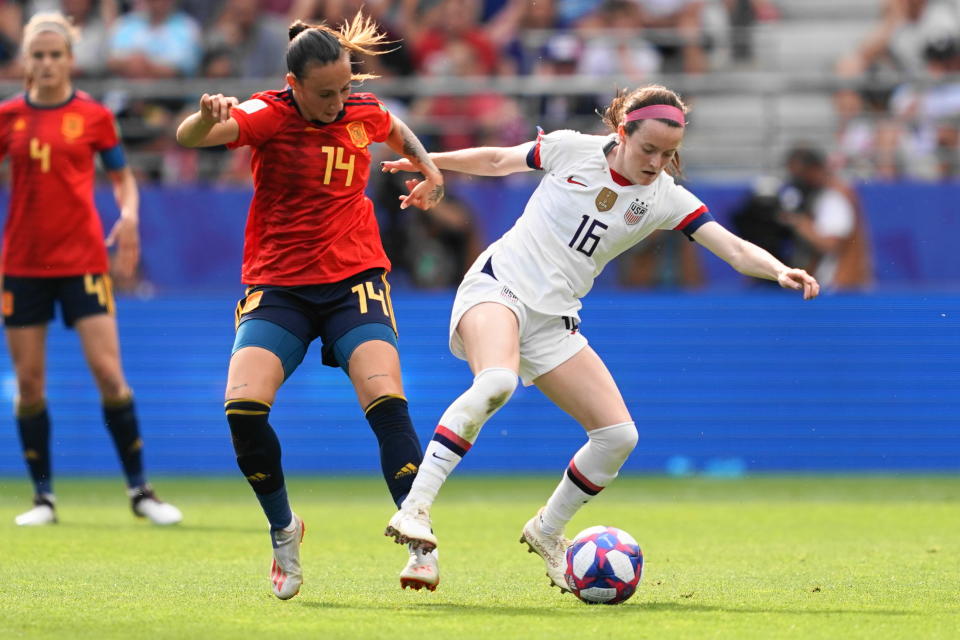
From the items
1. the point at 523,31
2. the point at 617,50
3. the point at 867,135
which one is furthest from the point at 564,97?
the point at 867,135

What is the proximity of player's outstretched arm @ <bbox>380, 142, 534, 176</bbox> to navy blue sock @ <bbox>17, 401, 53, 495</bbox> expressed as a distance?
13.6 feet

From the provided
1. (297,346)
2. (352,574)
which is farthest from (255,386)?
(352,574)

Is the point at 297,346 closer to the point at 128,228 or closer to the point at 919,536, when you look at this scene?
the point at 128,228

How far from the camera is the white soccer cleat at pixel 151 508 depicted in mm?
9703

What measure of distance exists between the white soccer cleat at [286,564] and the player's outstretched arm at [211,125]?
5.55ft

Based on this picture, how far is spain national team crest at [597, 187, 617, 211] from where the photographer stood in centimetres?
678

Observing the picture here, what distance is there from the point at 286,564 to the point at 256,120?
189 cm

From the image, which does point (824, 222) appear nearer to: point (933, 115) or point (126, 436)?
point (933, 115)

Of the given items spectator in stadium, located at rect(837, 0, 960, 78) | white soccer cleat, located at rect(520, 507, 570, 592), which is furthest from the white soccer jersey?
spectator in stadium, located at rect(837, 0, 960, 78)

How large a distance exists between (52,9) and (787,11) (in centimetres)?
840

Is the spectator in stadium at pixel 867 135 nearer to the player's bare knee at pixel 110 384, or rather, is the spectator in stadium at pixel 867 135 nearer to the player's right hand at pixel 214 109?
the player's bare knee at pixel 110 384

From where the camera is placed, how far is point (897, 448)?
13.7m

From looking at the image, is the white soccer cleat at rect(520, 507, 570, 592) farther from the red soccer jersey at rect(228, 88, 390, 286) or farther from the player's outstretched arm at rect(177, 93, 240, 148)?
the player's outstretched arm at rect(177, 93, 240, 148)

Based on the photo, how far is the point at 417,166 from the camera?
7.03m
